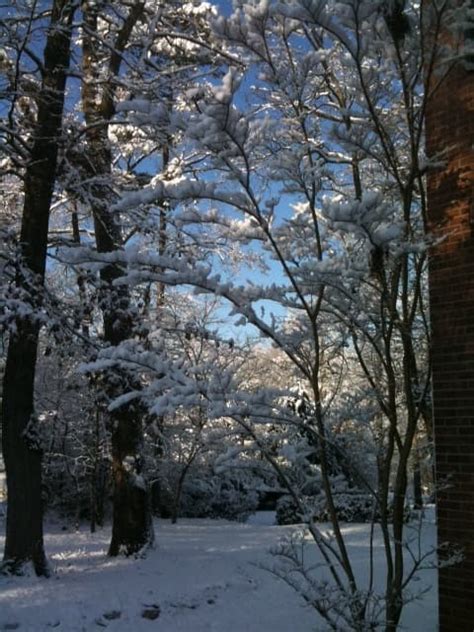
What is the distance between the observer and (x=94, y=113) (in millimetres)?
10852

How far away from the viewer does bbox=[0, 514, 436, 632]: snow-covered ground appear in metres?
6.62

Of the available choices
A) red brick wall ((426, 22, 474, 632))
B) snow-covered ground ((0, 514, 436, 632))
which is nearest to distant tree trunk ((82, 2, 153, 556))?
snow-covered ground ((0, 514, 436, 632))

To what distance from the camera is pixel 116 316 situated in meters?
9.91

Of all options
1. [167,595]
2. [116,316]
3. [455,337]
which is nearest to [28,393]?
[116,316]

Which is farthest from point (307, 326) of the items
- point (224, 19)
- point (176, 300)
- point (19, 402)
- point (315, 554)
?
point (176, 300)

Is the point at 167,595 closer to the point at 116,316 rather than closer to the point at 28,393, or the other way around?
the point at 28,393

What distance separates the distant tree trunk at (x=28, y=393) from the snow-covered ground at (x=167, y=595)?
18.3 inches

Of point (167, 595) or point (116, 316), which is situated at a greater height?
point (116, 316)

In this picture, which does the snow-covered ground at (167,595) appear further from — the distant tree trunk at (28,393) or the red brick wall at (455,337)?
the red brick wall at (455,337)

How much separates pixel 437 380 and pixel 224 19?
286cm

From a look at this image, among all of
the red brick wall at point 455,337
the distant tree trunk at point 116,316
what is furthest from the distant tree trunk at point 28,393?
the red brick wall at point 455,337

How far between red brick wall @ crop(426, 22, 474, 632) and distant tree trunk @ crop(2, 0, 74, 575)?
16.3 feet

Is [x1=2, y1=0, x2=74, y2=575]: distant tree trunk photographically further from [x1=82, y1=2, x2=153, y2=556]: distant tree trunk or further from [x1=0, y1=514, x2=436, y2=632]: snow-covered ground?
[x1=82, y1=2, x2=153, y2=556]: distant tree trunk

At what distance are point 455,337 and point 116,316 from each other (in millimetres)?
6115
